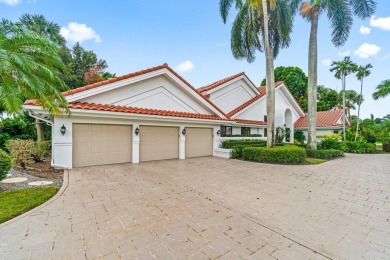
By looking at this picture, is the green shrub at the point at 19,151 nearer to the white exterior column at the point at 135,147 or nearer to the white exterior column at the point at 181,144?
the white exterior column at the point at 135,147

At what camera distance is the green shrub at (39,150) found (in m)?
10.1

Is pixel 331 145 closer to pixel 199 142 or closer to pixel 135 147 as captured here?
pixel 199 142

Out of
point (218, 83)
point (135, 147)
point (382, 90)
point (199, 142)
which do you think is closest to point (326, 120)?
point (382, 90)

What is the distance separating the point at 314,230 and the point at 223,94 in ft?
50.8

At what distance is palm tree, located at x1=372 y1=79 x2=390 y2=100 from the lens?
22.3m

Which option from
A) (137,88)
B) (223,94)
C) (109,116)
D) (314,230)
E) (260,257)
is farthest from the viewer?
(223,94)

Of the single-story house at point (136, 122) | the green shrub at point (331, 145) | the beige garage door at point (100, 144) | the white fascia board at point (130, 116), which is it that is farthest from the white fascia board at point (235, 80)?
the beige garage door at point (100, 144)

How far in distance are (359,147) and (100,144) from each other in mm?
24787

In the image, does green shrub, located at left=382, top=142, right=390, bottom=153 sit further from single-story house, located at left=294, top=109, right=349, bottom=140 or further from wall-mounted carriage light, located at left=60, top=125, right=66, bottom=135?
wall-mounted carriage light, located at left=60, top=125, right=66, bottom=135

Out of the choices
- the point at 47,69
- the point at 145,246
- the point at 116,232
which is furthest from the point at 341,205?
the point at 47,69

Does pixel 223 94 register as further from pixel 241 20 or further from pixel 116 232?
pixel 116 232

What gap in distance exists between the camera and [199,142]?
1422 centimetres

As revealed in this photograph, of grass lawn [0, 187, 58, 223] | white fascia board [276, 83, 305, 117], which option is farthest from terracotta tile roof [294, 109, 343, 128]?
grass lawn [0, 187, 58, 223]

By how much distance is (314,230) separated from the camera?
398 centimetres
